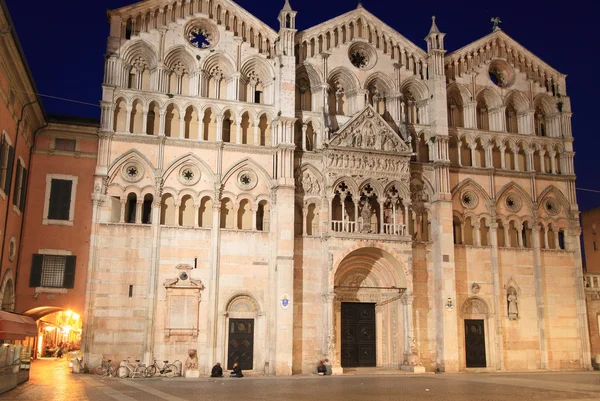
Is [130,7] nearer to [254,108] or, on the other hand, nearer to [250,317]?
[254,108]

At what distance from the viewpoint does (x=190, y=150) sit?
116 feet

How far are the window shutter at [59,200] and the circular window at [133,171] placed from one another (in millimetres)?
2985

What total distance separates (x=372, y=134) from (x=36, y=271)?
20319mm

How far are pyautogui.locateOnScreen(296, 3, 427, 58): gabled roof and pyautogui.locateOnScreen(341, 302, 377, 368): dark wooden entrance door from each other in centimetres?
1685

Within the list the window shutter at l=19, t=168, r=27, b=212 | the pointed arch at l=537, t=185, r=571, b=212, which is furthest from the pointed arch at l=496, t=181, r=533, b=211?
the window shutter at l=19, t=168, r=27, b=212

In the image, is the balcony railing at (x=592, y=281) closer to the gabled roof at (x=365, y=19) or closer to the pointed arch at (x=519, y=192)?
the pointed arch at (x=519, y=192)

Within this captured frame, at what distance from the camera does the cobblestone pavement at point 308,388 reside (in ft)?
70.8

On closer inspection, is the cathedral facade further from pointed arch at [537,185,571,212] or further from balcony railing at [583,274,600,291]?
balcony railing at [583,274,600,291]

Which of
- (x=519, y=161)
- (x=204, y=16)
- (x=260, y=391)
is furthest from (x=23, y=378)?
(x=519, y=161)

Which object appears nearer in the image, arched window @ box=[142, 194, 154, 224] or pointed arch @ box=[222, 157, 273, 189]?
arched window @ box=[142, 194, 154, 224]

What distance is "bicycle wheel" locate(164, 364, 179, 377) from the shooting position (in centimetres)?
3186

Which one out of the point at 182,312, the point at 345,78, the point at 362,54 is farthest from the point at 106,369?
the point at 362,54

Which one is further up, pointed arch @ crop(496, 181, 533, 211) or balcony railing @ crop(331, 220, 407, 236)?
pointed arch @ crop(496, 181, 533, 211)

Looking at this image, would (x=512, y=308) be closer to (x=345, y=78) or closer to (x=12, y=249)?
(x=345, y=78)
